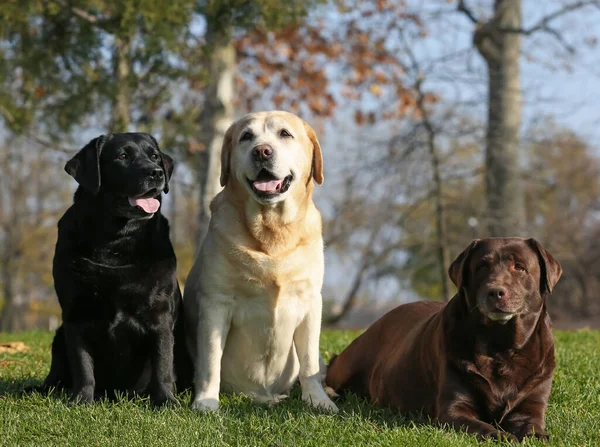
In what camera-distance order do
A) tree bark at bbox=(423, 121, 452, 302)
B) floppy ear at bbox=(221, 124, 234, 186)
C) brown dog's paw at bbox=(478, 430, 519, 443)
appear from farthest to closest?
tree bark at bbox=(423, 121, 452, 302) → floppy ear at bbox=(221, 124, 234, 186) → brown dog's paw at bbox=(478, 430, 519, 443)

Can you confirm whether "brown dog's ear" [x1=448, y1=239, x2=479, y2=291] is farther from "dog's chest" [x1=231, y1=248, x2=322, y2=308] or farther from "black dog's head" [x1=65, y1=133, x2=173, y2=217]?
"black dog's head" [x1=65, y1=133, x2=173, y2=217]

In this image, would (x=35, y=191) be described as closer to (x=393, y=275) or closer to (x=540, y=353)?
(x=393, y=275)

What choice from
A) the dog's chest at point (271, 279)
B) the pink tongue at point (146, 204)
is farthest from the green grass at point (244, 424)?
the pink tongue at point (146, 204)

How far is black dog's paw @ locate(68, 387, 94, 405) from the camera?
452cm

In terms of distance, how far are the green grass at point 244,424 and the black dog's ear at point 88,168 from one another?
127 cm

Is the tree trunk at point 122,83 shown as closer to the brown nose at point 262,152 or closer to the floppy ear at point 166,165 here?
the floppy ear at point 166,165

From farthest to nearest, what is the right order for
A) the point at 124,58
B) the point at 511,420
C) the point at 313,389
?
1. the point at 124,58
2. the point at 313,389
3. the point at 511,420

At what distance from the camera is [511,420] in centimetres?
415

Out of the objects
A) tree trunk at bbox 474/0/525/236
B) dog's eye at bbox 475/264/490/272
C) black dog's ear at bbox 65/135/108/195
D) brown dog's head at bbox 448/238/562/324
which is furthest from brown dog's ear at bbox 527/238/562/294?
tree trunk at bbox 474/0/525/236

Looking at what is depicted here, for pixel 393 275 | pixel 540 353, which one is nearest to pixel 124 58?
pixel 540 353

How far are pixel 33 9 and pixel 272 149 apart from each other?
694 cm

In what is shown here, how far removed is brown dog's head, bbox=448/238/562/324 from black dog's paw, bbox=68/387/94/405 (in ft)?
7.16

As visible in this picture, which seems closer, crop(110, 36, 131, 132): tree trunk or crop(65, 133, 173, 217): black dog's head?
crop(65, 133, 173, 217): black dog's head

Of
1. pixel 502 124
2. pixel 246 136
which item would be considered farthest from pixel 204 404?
pixel 502 124
